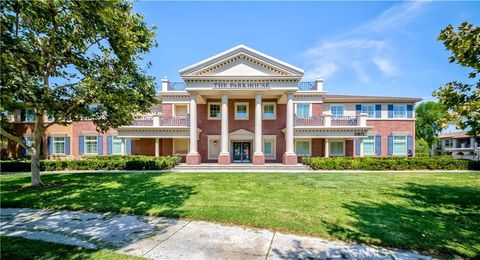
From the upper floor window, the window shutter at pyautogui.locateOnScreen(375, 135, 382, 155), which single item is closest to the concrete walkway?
the upper floor window

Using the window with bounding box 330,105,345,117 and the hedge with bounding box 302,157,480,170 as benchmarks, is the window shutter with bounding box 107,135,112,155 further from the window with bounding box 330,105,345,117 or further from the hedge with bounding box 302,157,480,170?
the window with bounding box 330,105,345,117

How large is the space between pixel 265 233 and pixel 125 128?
1965cm

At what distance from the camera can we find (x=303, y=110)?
80.0 feet

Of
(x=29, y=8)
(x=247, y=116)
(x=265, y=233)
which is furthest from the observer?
(x=247, y=116)

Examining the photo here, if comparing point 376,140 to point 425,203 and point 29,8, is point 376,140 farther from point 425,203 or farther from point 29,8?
point 29,8

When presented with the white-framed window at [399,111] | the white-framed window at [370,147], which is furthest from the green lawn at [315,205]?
the white-framed window at [399,111]

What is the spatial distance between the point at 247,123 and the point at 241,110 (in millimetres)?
1451

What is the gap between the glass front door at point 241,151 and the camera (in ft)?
79.3

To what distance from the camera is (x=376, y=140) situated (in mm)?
25938

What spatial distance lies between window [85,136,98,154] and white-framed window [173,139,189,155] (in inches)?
371

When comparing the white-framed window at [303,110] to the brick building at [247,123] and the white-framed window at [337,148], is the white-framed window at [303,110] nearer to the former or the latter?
the brick building at [247,123]

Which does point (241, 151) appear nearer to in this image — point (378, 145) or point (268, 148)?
point (268, 148)

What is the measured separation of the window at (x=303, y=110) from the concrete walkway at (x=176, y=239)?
786 inches

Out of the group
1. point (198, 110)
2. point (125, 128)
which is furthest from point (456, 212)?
point (125, 128)
